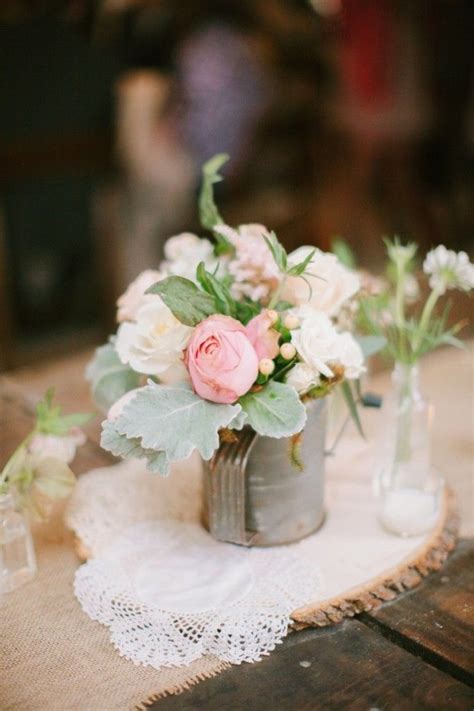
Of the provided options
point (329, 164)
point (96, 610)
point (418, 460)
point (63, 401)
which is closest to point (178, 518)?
point (96, 610)

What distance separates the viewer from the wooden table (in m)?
0.80

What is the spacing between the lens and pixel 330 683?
0.82 metres

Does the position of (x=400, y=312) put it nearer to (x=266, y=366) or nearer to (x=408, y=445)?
(x=408, y=445)

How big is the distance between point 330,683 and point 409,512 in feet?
0.97

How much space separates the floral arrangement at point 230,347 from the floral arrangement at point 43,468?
13 cm

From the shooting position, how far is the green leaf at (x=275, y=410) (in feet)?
2.80

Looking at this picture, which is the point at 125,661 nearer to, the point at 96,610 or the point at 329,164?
the point at 96,610

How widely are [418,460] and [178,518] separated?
356 millimetres

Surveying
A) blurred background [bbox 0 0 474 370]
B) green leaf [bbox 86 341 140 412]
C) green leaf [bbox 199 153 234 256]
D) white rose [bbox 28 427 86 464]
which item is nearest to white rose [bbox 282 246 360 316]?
green leaf [bbox 199 153 234 256]

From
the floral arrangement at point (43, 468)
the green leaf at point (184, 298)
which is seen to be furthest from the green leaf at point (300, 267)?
the floral arrangement at point (43, 468)

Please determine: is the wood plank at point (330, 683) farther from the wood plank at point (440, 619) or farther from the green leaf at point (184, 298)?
the green leaf at point (184, 298)

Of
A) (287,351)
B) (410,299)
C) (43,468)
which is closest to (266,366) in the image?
(287,351)

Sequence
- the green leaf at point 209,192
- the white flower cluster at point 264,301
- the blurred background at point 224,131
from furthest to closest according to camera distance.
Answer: the blurred background at point 224,131 → the green leaf at point 209,192 → the white flower cluster at point 264,301

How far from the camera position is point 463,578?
998 millimetres
